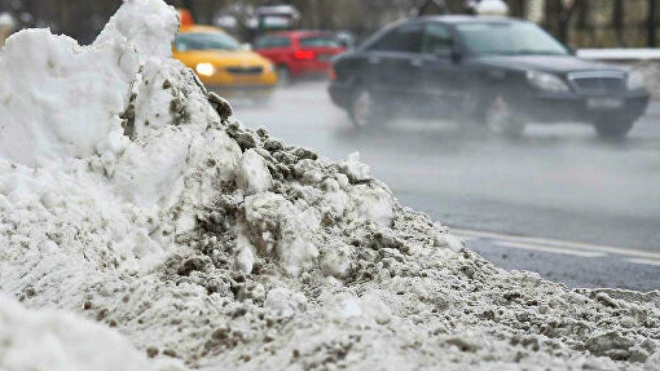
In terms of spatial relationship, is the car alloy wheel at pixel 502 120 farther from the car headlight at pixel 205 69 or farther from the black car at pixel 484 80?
the car headlight at pixel 205 69

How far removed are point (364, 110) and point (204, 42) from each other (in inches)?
299

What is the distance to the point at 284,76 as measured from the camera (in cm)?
3612

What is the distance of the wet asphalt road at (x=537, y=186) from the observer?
352 inches

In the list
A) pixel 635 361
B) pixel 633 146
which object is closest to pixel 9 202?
pixel 635 361

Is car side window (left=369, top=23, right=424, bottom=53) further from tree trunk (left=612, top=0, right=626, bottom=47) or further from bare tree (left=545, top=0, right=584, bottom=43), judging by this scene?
tree trunk (left=612, top=0, right=626, bottom=47)

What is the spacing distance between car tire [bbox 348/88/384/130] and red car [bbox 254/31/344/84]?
16.1 meters

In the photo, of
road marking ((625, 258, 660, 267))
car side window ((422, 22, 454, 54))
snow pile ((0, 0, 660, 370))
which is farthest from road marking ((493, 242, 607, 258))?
car side window ((422, 22, 454, 54))

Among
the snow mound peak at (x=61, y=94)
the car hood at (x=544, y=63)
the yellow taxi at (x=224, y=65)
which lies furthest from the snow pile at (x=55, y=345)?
the yellow taxi at (x=224, y=65)

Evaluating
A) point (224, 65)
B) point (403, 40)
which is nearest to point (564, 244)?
point (403, 40)

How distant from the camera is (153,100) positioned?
618cm

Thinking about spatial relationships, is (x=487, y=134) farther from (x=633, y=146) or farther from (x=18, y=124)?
(x=18, y=124)

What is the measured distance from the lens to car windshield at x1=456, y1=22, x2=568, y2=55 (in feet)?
58.7

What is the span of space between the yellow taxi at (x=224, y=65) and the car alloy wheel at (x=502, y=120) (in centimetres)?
846

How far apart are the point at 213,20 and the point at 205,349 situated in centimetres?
6408
